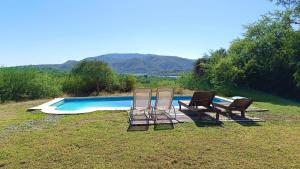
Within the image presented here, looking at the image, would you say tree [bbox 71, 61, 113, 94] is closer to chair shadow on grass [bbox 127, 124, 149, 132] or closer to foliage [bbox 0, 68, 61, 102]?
foliage [bbox 0, 68, 61, 102]

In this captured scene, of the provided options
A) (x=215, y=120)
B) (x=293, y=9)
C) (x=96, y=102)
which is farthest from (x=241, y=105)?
(x=293, y=9)

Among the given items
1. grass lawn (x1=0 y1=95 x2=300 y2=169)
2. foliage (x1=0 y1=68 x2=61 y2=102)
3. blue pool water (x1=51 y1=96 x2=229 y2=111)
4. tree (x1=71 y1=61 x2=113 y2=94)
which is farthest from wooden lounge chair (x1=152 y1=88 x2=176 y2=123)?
tree (x1=71 y1=61 x2=113 y2=94)

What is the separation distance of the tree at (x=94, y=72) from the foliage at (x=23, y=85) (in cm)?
226

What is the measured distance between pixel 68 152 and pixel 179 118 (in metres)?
4.04

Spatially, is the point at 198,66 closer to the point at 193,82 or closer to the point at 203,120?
the point at 193,82

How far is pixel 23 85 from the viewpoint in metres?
15.7

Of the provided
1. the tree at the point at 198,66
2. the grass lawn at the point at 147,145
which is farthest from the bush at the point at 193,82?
the grass lawn at the point at 147,145

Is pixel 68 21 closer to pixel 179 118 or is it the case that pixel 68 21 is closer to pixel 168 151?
pixel 179 118

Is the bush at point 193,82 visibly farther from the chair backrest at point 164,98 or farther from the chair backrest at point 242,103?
the chair backrest at point 164,98

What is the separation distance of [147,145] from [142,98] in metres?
3.23

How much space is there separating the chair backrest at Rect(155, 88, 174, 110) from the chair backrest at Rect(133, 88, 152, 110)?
0.87 feet

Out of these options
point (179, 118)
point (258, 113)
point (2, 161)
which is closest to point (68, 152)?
point (2, 161)

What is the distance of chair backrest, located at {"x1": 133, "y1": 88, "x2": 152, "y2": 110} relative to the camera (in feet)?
28.9

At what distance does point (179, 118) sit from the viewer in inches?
339
